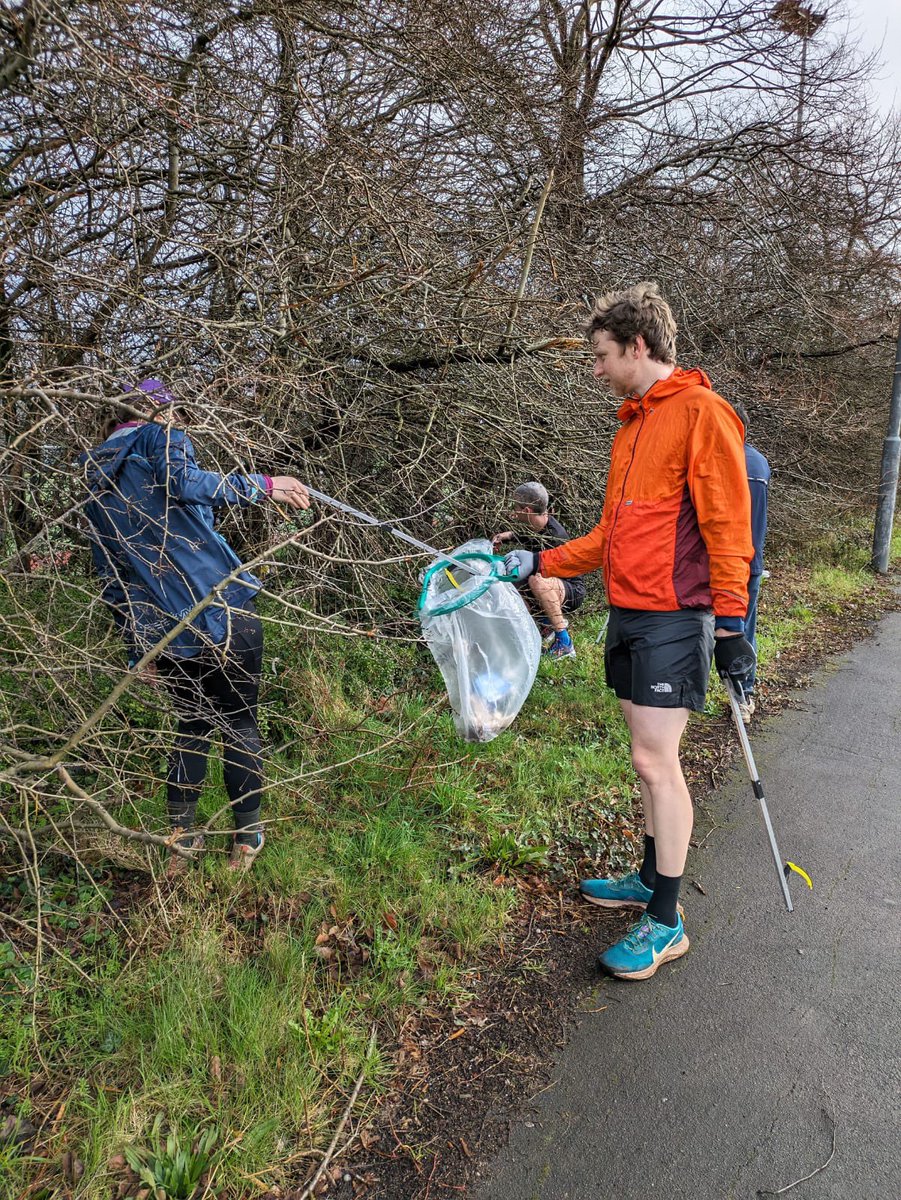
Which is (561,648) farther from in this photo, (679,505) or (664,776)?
(679,505)

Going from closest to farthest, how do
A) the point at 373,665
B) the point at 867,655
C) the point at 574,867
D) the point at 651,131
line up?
1. the point at 574,867
2. the point at 373,665
3. the point at 867,655
4. the point at 651,131

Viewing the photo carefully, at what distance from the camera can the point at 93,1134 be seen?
186 centimetres

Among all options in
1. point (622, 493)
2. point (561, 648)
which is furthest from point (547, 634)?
point (622, 493)

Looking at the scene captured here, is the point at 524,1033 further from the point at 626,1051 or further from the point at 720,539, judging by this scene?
the point at 720,539

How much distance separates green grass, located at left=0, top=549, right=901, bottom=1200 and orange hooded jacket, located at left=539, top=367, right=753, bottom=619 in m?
1.09

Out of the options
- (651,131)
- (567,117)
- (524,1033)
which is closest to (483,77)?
(567,117)

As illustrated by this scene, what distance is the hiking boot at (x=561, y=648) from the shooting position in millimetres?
5422

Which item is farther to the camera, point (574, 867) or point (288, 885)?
point (574, 867)

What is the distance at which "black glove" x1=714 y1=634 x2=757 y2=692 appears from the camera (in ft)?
8.02

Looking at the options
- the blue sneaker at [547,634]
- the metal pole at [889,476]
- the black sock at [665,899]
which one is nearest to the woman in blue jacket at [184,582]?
the black sock at [665,899]

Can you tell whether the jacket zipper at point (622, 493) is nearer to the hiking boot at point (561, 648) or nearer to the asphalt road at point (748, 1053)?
the asphalt road at point (748, 1053)

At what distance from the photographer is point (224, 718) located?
8.85 feet

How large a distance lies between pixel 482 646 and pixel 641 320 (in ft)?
4.67

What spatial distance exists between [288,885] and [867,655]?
5491 millimetres
